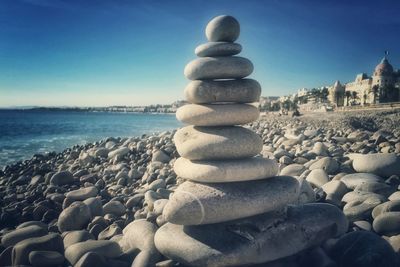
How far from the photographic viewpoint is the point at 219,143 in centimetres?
473

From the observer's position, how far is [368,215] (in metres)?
5.27

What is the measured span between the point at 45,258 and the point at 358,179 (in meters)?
6.15

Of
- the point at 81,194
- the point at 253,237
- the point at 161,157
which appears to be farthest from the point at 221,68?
the point at 161,157

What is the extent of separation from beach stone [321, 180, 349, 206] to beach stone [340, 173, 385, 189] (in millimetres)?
216

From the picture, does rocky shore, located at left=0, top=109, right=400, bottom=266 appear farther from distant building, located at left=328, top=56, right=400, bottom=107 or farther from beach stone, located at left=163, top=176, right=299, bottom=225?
distant building, located at left=328, top=56, right=400, bottom=107

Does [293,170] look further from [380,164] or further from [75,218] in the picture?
[75,218]

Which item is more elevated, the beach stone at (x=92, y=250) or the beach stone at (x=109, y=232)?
the beach stone at (x=92, y=250)

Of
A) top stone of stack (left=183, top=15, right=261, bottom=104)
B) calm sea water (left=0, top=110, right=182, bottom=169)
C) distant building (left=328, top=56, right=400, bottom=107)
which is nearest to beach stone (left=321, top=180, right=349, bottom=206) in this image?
→ top stone of stack (left=183, top=15, right=261, bottom=104)

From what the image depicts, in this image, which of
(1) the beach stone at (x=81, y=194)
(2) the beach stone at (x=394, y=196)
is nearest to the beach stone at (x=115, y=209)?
(1) the beach stone at (x=81, y=194)

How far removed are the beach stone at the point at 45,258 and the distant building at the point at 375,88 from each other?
60.8 meters

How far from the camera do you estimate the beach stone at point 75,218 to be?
21.1ft

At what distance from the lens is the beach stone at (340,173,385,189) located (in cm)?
657

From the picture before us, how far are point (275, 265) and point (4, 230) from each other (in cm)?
593

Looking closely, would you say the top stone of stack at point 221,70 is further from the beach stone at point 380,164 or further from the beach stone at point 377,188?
the beach stone at point 380,164
